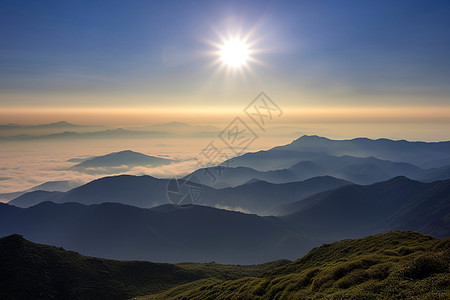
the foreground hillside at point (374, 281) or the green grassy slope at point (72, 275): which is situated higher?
the foreground hillside at point (374, 281)

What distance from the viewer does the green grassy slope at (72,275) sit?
89031 mm

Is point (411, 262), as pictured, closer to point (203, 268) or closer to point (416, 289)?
point (416, 289)

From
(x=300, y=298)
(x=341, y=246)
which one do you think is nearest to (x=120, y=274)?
(x=341, y=246)

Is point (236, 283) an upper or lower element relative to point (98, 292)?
upper

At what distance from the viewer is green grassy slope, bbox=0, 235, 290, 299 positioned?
89.0 m

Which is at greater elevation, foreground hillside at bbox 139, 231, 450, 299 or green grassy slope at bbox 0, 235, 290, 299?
foreground hillside at bbox 139, 231, 450, 299

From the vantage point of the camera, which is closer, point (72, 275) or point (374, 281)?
point (374, 281)

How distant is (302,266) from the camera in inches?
2234

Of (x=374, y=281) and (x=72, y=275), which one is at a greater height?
(x=374, y=281)

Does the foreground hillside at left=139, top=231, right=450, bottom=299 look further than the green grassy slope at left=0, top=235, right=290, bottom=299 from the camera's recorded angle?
No

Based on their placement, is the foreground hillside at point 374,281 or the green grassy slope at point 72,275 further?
the green grassy slope at point 72,275

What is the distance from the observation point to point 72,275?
101 meters

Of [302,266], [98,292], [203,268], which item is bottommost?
[203,268]

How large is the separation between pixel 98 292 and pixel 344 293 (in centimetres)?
10302
